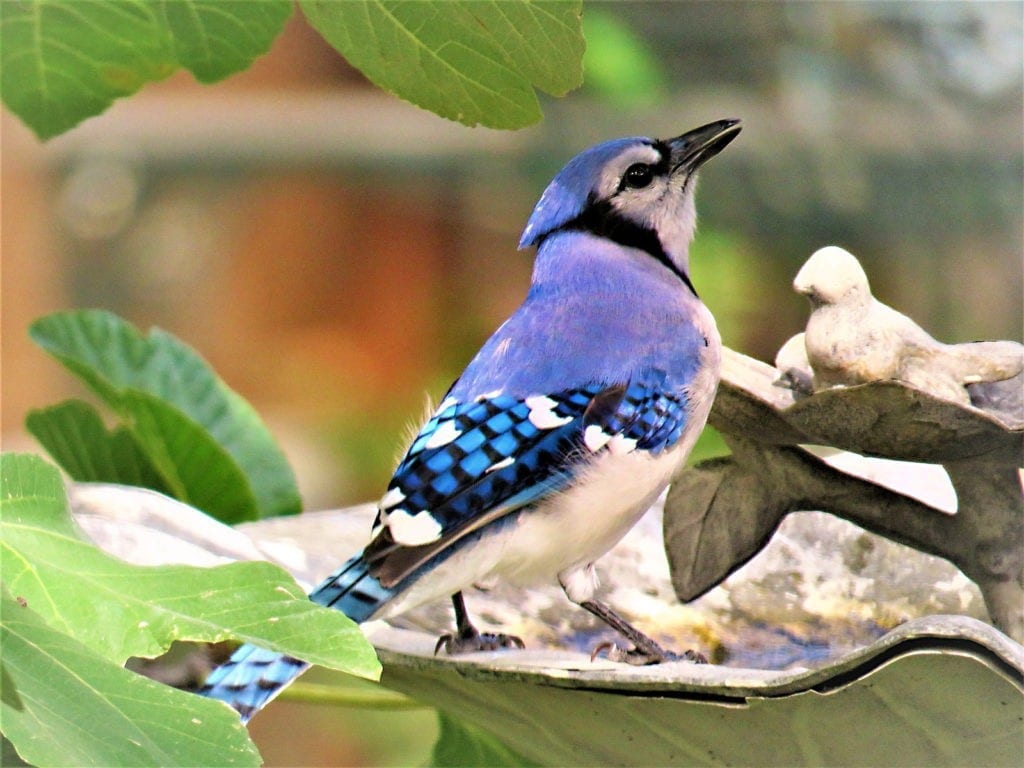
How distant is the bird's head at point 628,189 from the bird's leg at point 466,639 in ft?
0.79

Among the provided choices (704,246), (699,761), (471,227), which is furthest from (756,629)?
(471,227)

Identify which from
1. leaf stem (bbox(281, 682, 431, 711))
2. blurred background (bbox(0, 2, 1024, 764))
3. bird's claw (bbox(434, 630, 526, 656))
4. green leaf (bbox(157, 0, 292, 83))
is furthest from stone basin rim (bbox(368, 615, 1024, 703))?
blurred background (bbox(0, 2, 1024, 764))

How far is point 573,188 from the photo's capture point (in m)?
0.87

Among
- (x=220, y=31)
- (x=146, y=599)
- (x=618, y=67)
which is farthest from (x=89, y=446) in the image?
(x=618, y=67)

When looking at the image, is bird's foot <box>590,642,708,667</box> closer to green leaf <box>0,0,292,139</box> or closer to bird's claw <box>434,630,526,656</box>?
bird's claw <box>434,630,526,656</box>

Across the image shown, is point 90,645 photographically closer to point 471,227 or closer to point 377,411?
point 377,411

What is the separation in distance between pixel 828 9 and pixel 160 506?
202 cm

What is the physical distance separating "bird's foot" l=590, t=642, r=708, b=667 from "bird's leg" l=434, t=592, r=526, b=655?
0.05 m

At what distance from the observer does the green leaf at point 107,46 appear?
713 millimetres

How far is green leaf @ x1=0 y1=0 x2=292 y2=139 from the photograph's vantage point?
2.34 ft

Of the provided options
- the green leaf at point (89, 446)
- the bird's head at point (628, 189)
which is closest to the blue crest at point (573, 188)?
the bird's head at point (628, 189)

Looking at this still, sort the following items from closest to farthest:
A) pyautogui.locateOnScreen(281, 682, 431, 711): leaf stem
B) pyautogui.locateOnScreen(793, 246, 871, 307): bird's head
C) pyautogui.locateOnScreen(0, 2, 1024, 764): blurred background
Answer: pyautogui.locateOnScreen(793, 246, 871, 307): bird's head, pyautogui.locateOnScreen(281, 682, 431, 711): leaf stem, pyautogui.locateOnScreen(0, 2, 1024, 764): blurred background

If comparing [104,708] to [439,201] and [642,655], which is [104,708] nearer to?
[642,655]

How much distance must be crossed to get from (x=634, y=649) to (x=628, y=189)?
0.95 feet
